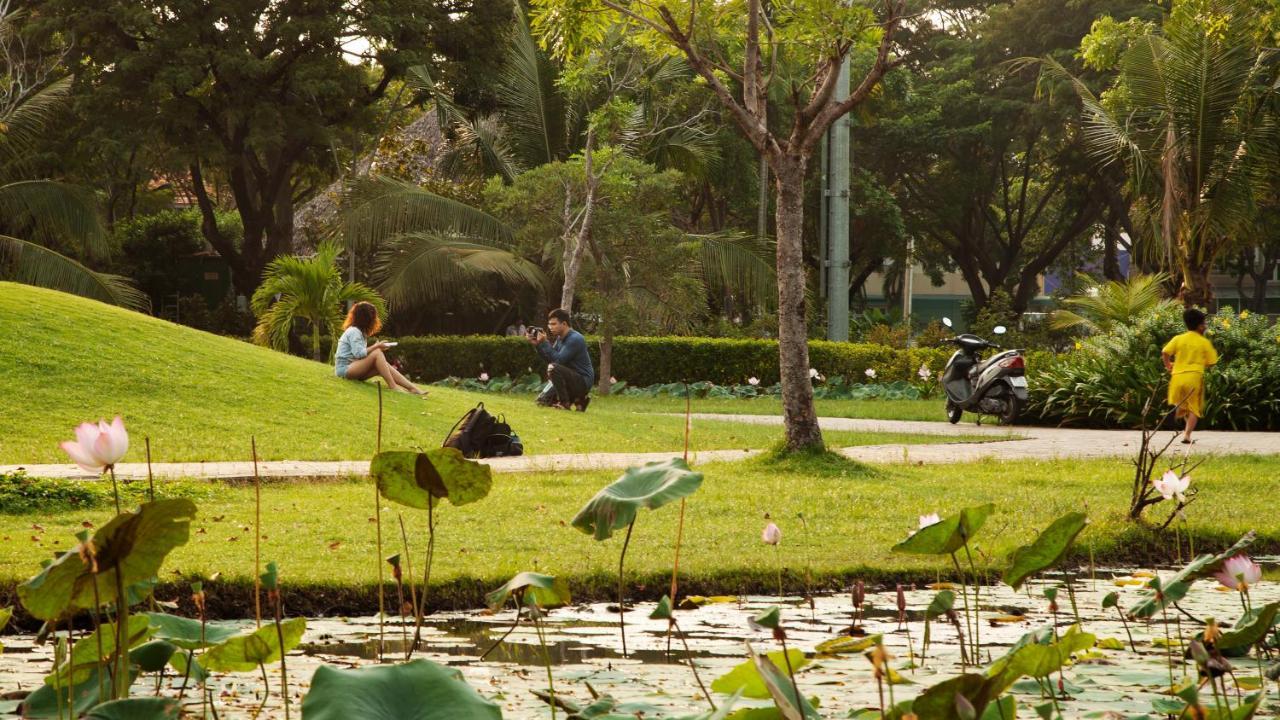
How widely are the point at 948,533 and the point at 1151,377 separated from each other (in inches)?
520

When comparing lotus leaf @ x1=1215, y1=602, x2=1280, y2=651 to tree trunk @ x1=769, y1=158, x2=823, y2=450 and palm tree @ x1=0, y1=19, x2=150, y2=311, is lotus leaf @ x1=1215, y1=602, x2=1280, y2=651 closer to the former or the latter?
tree trunk @ x1=769, y1=158, x2=823, y2=450

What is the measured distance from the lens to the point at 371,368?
47.9 ft

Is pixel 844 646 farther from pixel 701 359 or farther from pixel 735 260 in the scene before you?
pixel 735 260

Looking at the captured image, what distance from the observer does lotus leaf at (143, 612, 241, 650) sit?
10.5 feet

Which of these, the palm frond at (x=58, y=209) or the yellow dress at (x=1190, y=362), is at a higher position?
the palm frond at (x=58, y=209)

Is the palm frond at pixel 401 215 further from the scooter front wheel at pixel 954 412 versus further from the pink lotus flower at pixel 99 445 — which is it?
the pink lotus flower at pixel 99 445

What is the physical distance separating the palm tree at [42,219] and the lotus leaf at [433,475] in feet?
71.2

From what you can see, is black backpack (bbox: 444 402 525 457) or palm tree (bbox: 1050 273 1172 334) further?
palm tree (bbox: 1050 273 1172 334)

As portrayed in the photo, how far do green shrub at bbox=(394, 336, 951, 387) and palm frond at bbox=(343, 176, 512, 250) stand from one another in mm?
2338

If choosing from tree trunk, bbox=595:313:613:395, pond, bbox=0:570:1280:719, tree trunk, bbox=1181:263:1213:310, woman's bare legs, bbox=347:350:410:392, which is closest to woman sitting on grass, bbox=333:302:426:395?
woman's bare legs, bbox=347:350:410:392

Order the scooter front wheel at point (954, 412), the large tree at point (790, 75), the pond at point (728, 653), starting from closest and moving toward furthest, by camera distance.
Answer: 1. the pond at point (728, 653)
2. the large tree at point (790, 75)
3. the scooter front wheel at point (954, 412)

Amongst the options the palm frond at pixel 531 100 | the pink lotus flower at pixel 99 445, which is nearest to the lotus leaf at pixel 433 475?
the pink lotus flower at pixel 99 445

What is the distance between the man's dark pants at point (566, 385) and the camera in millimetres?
15867

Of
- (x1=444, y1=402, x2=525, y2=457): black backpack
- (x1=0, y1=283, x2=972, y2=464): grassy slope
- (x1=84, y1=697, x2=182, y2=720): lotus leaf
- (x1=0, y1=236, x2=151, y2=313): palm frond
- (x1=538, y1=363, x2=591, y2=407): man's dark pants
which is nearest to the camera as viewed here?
(x1=84, y1=697, x2=182, y2=720): lotus leaf
